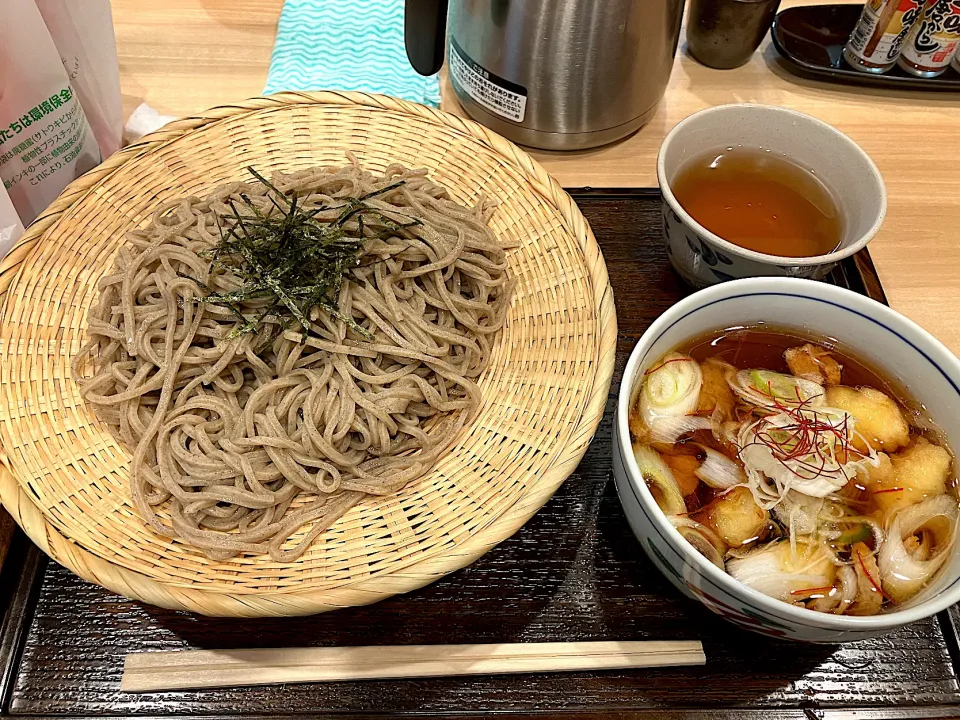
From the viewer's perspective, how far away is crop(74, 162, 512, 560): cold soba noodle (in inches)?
43.5

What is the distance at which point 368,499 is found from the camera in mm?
1106

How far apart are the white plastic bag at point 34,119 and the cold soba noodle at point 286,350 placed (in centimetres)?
23

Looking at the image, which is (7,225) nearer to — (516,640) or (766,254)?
(516,640)

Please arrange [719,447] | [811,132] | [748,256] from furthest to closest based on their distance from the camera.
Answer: [811,132], [748,256], [719,447]

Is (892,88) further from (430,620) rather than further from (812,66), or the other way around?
(430,620)

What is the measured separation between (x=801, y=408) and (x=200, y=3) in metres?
1.83

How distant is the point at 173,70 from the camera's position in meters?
1.75

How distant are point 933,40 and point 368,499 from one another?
1682mm

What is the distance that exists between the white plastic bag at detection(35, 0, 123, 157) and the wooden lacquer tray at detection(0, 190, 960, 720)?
0.90 metres

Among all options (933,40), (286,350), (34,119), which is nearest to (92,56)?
(34,119)

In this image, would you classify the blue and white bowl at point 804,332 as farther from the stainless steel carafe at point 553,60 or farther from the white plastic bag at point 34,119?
the white plastic bag at point 34,119

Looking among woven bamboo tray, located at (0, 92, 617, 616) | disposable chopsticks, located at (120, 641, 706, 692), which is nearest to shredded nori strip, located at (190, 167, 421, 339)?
woven bamboo tray, located at (0, 92, 617, 616)

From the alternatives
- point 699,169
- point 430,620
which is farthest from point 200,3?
point 430,620

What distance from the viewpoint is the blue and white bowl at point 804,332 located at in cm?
77
